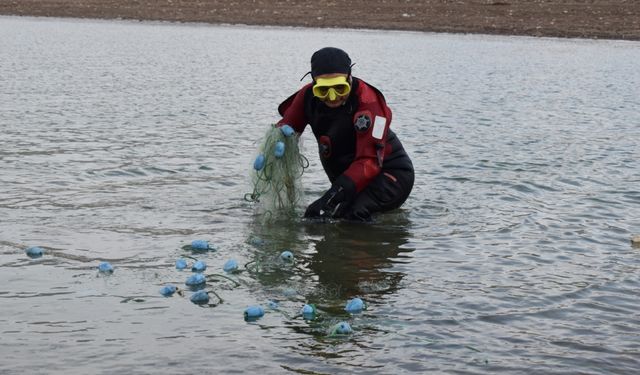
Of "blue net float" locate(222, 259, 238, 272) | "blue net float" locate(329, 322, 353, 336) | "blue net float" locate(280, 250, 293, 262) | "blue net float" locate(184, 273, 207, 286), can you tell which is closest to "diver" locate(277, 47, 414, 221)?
"blue net float" locate(280, 250, 293, 262)

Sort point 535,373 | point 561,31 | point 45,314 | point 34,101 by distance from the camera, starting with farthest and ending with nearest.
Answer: point 561,31 → point 34,101 → point 45,314 → point 535,373

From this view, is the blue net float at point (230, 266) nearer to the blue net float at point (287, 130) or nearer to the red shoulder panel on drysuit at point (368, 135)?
the red shoulder panel on drysuit at point (368, 135)

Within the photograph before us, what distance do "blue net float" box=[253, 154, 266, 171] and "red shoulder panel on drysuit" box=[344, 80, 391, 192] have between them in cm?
81

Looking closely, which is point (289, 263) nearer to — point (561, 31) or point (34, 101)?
point (34, 101)

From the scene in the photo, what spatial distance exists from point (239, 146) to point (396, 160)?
4.69 m

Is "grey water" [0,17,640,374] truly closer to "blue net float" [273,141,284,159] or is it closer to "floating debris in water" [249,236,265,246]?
"floating debris in water" [249,236,265,246]

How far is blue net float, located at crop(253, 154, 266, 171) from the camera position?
388 inches

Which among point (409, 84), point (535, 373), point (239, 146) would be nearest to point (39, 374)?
point (535, 373)

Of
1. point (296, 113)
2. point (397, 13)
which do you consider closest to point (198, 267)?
point (296, 113)

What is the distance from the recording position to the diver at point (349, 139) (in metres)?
9.45

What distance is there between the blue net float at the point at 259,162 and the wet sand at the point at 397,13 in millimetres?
31378

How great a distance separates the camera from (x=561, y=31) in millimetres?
40250

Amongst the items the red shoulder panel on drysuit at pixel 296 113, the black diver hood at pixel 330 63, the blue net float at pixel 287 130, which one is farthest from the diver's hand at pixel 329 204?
the black diver hood at pixel 330 63

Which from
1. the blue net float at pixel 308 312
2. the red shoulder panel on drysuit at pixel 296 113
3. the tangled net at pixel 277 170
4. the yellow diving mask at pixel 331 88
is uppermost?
the yellow diving mask at pixel 331 88
